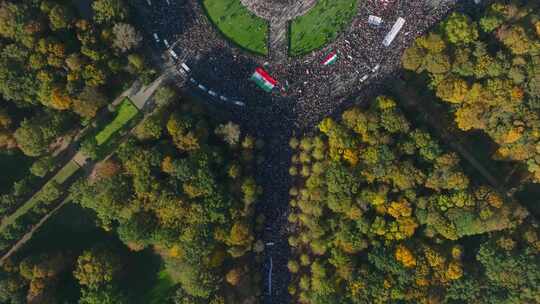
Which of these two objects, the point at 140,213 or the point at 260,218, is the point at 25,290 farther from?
the point at 260,218

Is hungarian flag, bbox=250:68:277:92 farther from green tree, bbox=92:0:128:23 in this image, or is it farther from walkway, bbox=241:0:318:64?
green tree, bbox=92:0:128:23

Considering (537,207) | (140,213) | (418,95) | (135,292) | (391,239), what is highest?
(418,95)

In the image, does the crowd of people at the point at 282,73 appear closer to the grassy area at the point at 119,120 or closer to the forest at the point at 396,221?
the forest at the point at 396,221

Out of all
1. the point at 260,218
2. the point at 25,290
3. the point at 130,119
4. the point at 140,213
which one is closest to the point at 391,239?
the point at 260,218

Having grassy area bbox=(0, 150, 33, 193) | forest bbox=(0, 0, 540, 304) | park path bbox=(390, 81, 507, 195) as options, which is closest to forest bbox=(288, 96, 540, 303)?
forest bbox=(0, 0, 540, 304)

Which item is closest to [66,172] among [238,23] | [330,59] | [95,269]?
[95,269]
